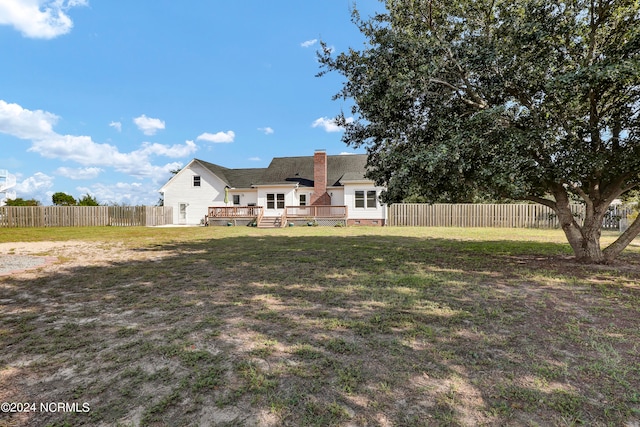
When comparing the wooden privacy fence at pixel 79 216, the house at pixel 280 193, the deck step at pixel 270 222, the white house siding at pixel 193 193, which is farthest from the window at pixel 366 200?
the wooden privacy fence at pixel 79 216

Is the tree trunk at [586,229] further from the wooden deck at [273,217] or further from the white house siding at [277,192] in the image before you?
the white house siding at [277,192]

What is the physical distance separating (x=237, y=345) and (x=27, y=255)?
32.1ft

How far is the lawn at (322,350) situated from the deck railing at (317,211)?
18.8 m

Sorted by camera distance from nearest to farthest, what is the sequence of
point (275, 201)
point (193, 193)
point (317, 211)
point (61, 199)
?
point (317, 211) → point (275, 201) → point (193, 193) → point (61, 199)

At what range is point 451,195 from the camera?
27.9 ft

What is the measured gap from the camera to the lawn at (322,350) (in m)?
2.15

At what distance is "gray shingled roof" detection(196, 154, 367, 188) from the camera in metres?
27.7

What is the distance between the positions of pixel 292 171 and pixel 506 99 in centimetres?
2256


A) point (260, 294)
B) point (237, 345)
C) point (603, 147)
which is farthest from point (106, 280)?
point (603, 147)

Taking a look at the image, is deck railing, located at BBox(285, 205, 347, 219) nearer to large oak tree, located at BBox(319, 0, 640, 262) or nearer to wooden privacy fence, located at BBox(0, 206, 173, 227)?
wooden privacy fence, located at BBox(0, 206, 173, 227)

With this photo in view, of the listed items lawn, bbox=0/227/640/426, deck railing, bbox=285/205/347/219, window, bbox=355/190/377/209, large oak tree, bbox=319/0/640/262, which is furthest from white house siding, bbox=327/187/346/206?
lawn, bbox=0/227/640/426

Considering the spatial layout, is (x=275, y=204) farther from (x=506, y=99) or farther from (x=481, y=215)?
(x=506, y=99)

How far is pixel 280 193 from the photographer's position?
1061 inches

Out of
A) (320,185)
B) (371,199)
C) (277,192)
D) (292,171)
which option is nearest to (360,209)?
(371,199)
